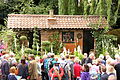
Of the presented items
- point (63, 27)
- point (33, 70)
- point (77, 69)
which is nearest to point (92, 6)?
point (63, 27)

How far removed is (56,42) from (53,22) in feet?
4.92

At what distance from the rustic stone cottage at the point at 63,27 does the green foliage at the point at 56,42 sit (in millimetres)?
289

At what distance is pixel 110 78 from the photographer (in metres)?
8.30

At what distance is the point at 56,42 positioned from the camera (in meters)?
20.0

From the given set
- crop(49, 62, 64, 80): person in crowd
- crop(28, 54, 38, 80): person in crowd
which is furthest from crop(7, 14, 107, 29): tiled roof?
crop(49, 62, 64, 80): person in crowd

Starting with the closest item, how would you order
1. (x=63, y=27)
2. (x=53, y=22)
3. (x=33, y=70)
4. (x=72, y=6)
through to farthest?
(x=33, y=70) < (x=63, y=27) < (x=53, y=22) < (x=72, y=6)

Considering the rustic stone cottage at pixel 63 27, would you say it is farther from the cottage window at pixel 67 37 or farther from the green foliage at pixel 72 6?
the green foliage at pixel 72 6

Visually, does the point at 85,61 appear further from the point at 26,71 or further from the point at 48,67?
the point at 26,71

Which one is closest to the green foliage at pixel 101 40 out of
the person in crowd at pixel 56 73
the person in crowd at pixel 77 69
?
the person in crowd at pixel 77 69

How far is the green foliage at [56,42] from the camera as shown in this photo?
19.6m

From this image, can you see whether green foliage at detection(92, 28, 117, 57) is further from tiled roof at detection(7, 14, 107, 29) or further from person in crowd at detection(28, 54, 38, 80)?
person in crowd at detection(28, 54, 38, 80)

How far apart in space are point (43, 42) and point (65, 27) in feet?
6.88

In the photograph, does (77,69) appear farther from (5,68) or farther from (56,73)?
(5,68)

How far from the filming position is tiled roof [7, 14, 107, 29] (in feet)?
66.3
